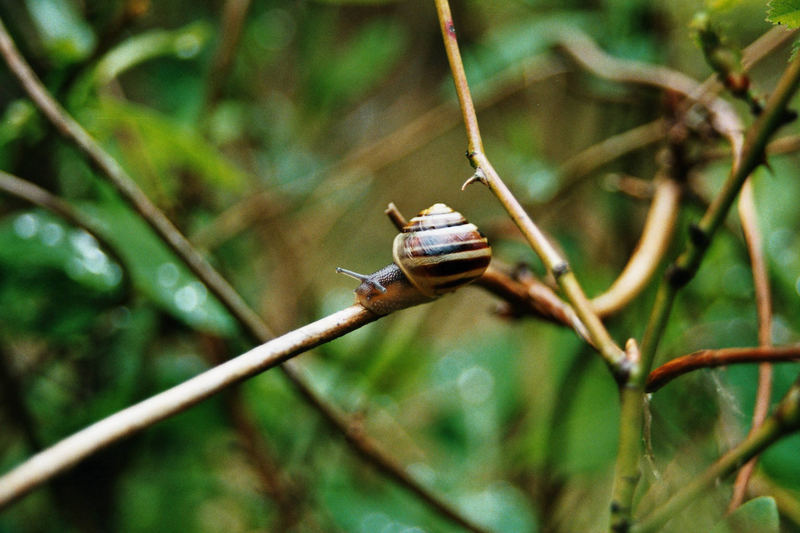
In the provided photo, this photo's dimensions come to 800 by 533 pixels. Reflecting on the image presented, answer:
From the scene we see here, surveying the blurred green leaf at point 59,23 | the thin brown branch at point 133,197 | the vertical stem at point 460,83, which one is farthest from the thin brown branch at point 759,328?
the blurred green leaf at point 59,23

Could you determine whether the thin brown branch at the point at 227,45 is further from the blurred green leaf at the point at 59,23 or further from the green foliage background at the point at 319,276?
the blurred green leaf at the point at 59,23

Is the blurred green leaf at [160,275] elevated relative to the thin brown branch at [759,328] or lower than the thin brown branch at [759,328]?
elevated

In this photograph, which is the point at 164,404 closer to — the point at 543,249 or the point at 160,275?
the point at 543,249

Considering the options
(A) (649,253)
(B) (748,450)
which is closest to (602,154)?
(A) (649,253)

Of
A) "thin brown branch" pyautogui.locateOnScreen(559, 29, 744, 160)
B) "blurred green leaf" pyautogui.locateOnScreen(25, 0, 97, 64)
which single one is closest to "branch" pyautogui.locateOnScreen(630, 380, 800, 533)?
"thin brown branch" pyautogui.locateOnScreen(559, 29, 744, 160)

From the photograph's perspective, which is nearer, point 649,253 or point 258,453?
point 649,253

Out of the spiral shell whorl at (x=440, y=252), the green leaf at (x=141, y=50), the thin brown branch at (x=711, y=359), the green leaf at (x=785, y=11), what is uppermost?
the green leaf at (x=141, y=50)
